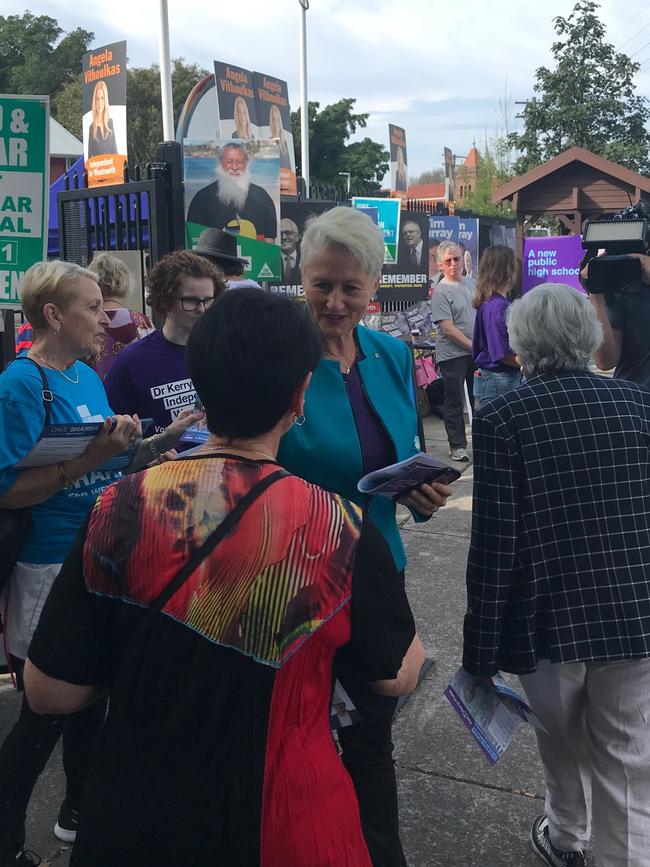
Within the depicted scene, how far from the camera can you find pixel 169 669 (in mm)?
1332

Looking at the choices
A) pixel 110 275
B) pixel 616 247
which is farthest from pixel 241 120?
pixel 616 247

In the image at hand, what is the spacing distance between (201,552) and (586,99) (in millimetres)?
34177

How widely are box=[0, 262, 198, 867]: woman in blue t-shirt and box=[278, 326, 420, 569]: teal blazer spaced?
0.69 m

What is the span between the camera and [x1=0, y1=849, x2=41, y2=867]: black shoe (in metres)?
2.50

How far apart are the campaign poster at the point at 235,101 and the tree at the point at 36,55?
4059 centimetres

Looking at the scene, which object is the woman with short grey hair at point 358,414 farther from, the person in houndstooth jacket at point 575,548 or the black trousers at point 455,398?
the black trousers at point 455,398

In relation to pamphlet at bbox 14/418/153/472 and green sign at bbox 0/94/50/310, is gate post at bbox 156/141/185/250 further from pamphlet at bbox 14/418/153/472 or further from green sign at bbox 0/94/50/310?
pamphlet at bbox 14/418/153/472

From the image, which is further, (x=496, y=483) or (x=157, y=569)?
(x=496, y=483)

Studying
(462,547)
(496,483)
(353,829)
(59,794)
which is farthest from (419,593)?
(353,829)

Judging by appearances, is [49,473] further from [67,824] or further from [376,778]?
[376,778]

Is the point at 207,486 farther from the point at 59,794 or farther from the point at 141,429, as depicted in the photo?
the point at 59,794

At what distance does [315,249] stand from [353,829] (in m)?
1.53

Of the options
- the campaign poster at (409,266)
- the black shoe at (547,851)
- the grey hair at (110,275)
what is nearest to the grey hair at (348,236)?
the black shoe at (547,851)

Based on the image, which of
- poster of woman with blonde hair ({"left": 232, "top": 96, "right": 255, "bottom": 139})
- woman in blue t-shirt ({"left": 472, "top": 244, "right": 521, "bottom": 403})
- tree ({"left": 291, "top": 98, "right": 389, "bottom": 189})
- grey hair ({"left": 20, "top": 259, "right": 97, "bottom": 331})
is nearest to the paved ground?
grey hair ({"left": 20, "top": 259, "right": 97, "bottom": 331})
